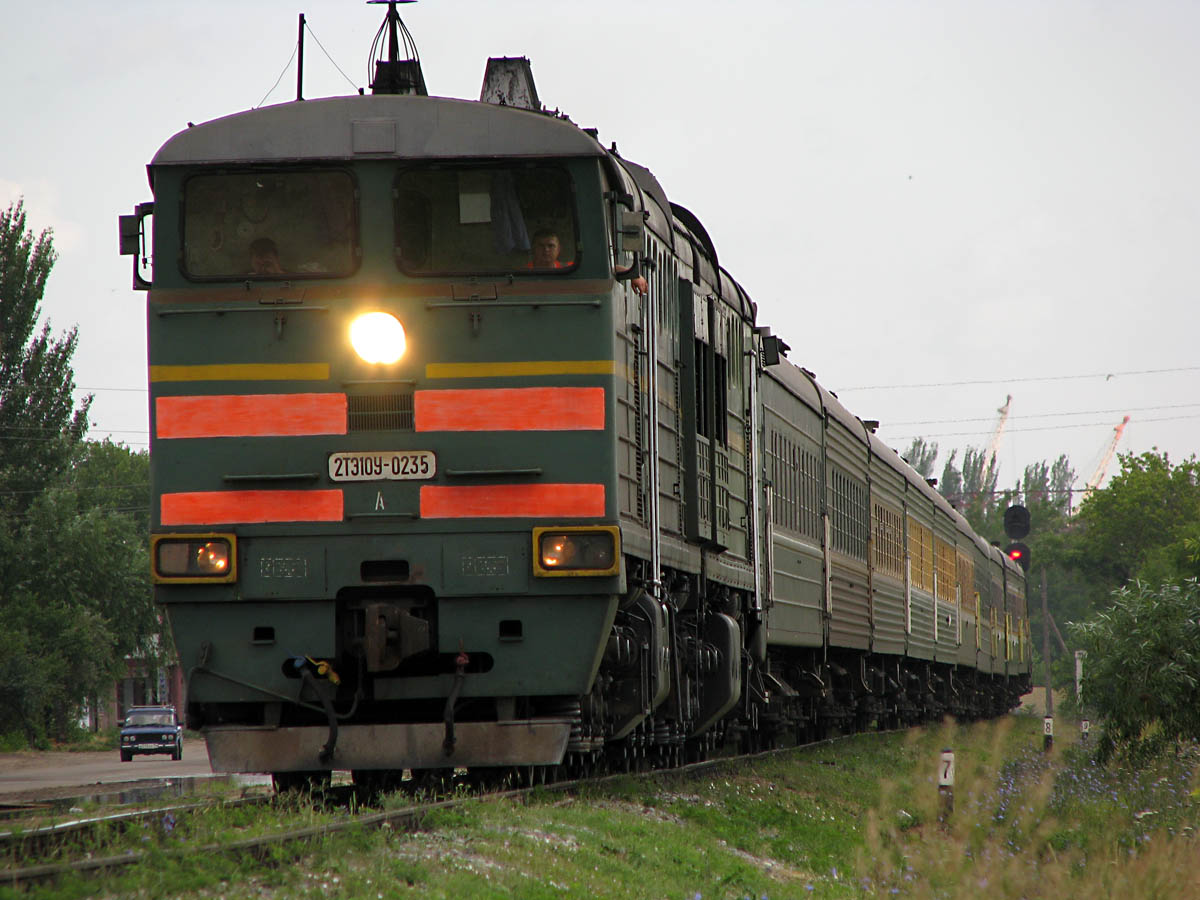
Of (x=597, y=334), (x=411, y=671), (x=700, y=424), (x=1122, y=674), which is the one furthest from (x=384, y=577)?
(x=1122, y=674)

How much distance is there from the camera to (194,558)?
951cm

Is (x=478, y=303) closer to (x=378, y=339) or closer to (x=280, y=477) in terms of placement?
→ (x=378, y=339)

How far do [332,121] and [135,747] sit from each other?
83.5ft

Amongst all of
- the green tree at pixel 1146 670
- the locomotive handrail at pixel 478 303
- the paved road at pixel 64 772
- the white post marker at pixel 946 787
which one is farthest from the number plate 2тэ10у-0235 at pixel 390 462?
the green tree at pixel 1146 670

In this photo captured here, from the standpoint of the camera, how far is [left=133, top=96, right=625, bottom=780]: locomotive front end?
31.2 ft

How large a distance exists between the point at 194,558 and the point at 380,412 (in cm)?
129

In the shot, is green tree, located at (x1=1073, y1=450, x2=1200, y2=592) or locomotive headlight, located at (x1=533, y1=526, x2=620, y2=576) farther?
green tree, located at (x1=1073, y1=450, x2=1200, y2=592)

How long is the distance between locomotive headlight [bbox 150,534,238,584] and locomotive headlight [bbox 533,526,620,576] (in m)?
1.67

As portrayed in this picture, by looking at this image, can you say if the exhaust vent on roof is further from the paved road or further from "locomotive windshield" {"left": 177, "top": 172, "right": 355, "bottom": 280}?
the paved road

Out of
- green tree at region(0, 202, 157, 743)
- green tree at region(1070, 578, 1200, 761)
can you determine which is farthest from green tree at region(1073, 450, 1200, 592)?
green tree at region(1070, 578, 1200, 761)

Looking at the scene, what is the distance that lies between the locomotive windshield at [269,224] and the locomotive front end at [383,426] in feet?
0.04

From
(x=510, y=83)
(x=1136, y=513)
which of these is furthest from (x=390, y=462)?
(x=1136, y=513)

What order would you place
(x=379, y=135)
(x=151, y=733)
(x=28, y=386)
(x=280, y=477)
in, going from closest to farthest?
(x=280, y=477) < (x=379, y=135) < (x=151, y=733) < (x=28, y=386)

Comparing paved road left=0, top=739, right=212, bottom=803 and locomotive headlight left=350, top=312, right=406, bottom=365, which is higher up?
locomotive headlight left=350, top=312, right=406, bottom=365
